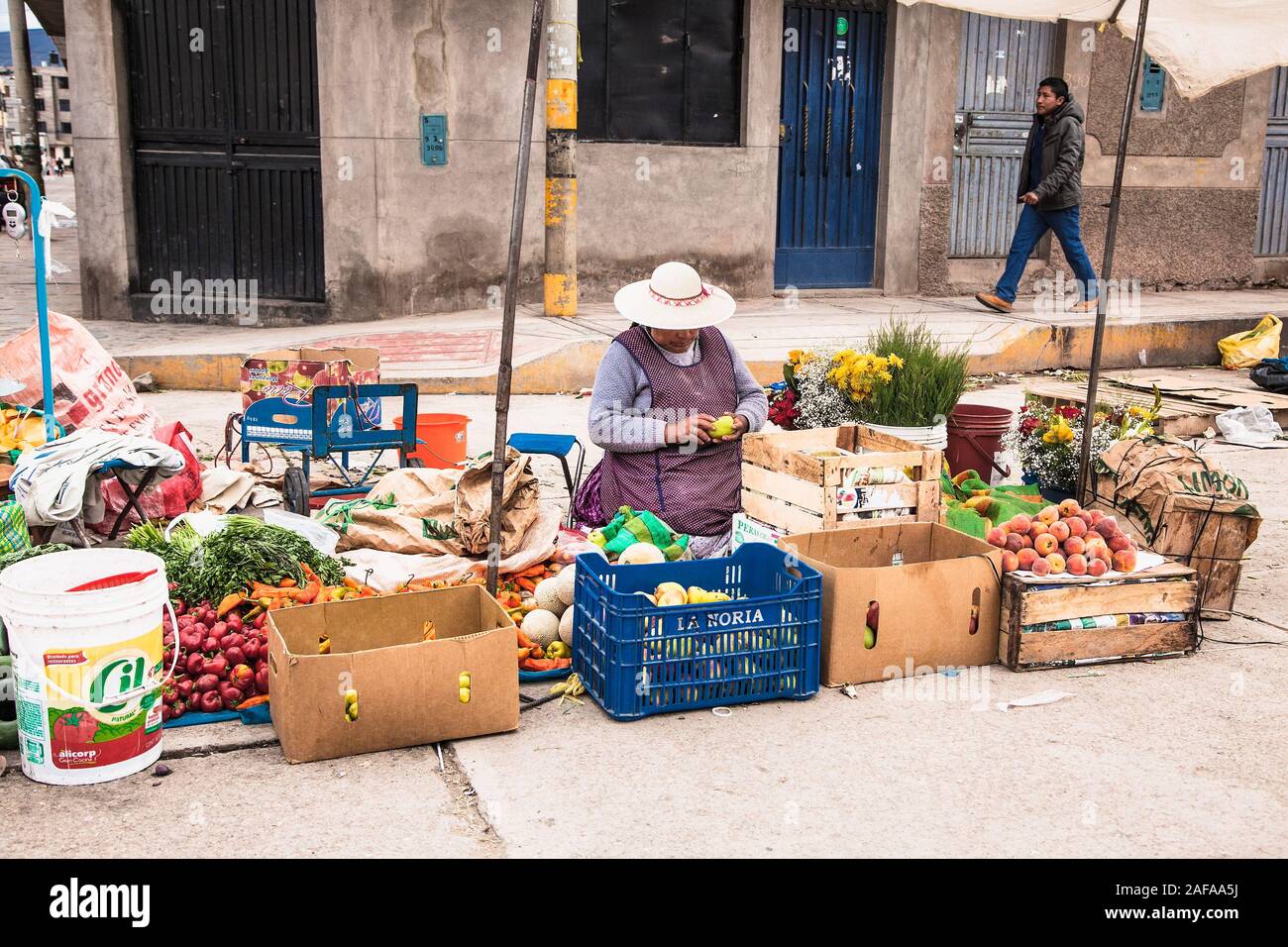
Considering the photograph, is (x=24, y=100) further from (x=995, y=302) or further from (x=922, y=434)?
(x=922, y=434)

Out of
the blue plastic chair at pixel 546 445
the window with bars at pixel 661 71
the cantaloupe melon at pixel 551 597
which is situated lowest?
the cantaloupe melon at pixel 551 597

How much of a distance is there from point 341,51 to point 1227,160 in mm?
9980

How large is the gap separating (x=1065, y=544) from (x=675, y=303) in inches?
73.4

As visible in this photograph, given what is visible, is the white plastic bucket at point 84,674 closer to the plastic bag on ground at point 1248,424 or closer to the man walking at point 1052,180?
the plastic bag on ground at point 1248,424

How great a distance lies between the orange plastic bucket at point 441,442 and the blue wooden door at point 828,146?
693cm

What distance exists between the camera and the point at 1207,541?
511cm

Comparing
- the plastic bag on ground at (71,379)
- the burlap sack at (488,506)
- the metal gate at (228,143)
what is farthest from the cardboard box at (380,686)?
the metal gate at (228,143)

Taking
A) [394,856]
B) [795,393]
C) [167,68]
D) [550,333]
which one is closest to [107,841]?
[394,856]

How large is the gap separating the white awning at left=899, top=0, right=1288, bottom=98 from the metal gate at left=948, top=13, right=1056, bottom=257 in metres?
7.07

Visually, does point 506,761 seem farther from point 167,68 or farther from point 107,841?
point 167,68

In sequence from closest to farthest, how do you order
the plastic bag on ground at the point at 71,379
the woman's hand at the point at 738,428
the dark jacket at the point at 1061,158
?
the woman's hand at the point at 738,428, the plastic bag on ground at the point at 71,379, the dark jacket at the point at 1061,158

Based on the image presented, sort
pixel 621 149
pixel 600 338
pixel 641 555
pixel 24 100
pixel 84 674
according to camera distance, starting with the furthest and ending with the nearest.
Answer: pixel 24 100 < pixel 621 149 < pixel 600 338 < pixel 641 555 < pixel 84 674

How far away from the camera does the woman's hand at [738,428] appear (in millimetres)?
5523
